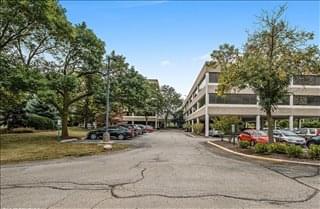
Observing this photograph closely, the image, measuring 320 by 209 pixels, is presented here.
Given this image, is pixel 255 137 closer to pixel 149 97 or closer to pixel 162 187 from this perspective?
pixel 149 97

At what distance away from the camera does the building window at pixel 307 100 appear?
48781 mm

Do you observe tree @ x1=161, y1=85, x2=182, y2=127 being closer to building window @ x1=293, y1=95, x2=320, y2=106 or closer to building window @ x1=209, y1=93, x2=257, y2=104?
building window @ x1=209, y1=93, x2=257, y2=104

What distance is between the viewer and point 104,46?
32938mm

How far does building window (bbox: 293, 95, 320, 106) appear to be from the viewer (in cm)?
4878

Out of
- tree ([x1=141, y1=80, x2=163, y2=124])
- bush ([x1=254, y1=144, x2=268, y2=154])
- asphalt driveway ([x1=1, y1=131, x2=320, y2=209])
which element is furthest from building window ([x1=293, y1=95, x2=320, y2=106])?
asphalt driveway ([x1=1, y1=131, x2=320, y2=209])

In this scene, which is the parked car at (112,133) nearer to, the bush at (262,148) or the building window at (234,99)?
the building window at (234,99)

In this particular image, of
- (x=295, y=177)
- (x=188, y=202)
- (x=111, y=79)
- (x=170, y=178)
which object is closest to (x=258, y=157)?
(x=295, y=177)

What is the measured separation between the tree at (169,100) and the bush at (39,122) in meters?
60.9

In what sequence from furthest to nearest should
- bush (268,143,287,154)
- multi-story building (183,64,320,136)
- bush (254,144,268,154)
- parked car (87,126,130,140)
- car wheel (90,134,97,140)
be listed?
1. multi-story building (183,64,320,136)
2. parked car (87,126,130,140)
3. car wheel (90,134,97,140)
4. bush (254,144,268,154)
5. bush (268,143,287,154)

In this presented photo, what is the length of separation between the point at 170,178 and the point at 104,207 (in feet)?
12.2

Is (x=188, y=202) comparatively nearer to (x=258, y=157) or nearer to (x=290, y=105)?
(x=258, y=157)

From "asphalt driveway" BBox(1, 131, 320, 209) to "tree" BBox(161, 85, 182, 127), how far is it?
9372cm

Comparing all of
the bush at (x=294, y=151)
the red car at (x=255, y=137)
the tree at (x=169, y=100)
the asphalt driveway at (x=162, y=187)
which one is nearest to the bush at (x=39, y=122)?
the red car at (x=255, y=137)

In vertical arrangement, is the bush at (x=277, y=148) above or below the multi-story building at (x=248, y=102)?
below
